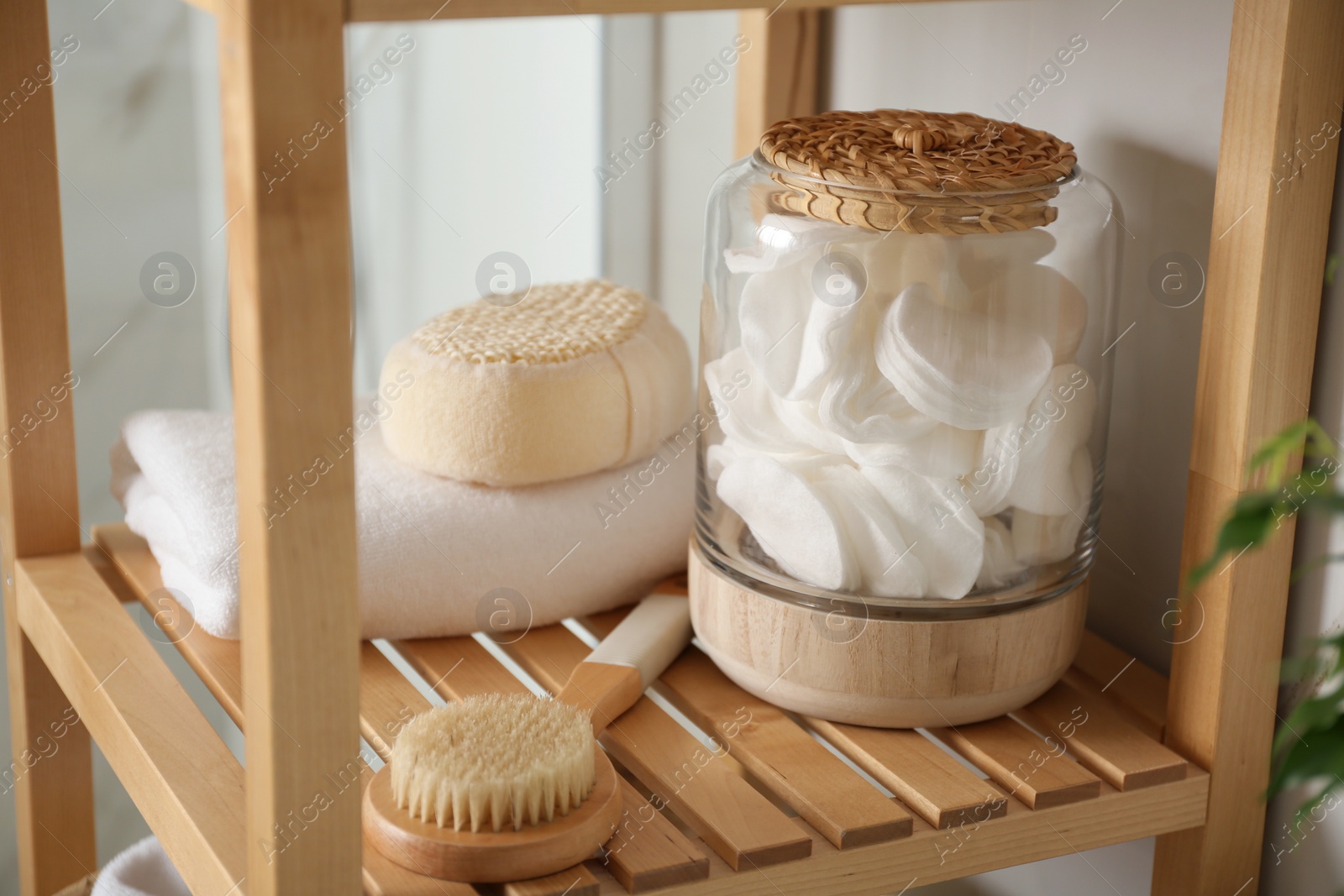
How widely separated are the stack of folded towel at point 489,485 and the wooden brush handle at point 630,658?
41 millimetres

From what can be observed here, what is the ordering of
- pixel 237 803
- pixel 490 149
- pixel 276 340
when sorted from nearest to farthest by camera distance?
pixel 276 340
pixel 237 803
pixel 490 149

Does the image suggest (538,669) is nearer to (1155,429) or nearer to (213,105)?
(1155,429)

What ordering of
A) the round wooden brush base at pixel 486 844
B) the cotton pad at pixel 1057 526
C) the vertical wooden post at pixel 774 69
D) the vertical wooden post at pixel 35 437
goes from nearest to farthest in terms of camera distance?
1. the round wooden brush base at pixel 486 844
2. the cotton pad at pixel 1057 526
3. the vertical wooden post at pixel 35 437
4. the vertical wooden post at pixel 774 69

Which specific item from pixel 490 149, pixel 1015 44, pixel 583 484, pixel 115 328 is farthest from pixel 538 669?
pixel 490 149

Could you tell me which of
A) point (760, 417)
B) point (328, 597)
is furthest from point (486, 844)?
point (760, 417)

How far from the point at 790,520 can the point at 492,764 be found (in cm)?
17

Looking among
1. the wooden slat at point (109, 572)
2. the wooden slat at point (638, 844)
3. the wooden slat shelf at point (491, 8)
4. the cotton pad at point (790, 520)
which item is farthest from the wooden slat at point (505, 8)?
the wooden slat at point (109, 572)

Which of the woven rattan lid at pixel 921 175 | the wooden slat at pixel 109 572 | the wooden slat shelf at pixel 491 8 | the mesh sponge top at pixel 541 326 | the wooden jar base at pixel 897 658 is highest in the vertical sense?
the wooden slat shelf at pixel 491 8

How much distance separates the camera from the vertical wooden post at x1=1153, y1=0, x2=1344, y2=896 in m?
0.53

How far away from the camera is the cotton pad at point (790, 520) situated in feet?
1.89

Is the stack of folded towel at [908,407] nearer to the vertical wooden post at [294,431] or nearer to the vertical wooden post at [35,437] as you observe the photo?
the vertical wooden post at [294,431]

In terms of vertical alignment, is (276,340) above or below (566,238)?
above

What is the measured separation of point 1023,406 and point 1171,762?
0.18 metres

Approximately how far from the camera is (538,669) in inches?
26.8
